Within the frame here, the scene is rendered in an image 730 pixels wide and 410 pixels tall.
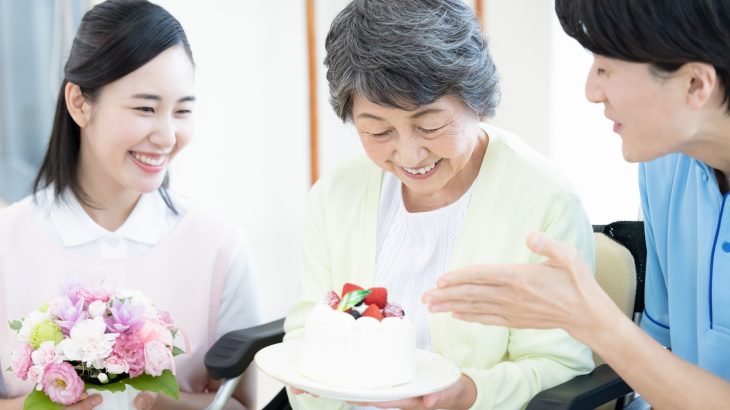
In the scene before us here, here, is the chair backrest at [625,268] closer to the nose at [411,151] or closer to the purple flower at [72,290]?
the nose at [411,151]

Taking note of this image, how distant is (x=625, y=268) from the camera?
1.92 meters

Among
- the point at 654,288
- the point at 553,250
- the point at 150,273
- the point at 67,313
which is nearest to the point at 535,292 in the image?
the point at 553,250

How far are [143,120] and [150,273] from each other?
0.36m

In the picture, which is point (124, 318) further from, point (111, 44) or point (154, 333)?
point (111, 44)

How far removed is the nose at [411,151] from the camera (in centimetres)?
173

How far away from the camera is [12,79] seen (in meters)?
3.34

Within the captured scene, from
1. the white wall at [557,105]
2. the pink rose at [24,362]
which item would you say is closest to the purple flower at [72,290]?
the pink rose at [24,362]

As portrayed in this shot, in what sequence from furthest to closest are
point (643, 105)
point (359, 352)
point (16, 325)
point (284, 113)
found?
point (284, 113) → point (16, 325) → point (359, 352) → point (643, 105)

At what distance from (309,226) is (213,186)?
2.18 m

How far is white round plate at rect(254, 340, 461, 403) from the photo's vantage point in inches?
56.7

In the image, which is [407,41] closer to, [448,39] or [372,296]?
[448,39]

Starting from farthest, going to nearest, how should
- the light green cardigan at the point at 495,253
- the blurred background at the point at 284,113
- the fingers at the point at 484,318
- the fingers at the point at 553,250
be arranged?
1. the blurred background at the point at 284,113
2. the light green cardigan at the point at 495,253
3. the fingers at the point at 484,318
4. the fingers at the point at 553,250

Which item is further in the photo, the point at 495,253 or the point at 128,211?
the point at 128,211

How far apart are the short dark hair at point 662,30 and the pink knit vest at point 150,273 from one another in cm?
111
